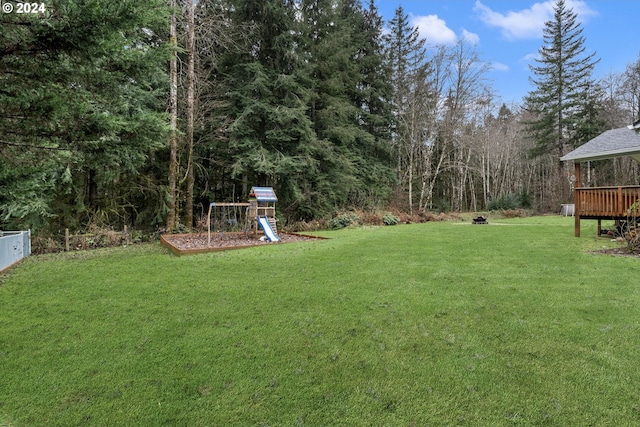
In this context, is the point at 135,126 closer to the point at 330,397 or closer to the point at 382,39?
the point at 330,397

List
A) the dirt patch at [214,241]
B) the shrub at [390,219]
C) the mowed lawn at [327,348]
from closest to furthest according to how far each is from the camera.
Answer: the mowed lawn at [327,348]
the dirt patch at [214,241]
the shrub at [390,219]

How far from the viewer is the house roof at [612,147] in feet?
29.8

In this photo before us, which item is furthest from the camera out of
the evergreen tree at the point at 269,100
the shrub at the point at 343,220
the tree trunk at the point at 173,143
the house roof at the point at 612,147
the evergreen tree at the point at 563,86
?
the evergreen tree at the point at 563,86

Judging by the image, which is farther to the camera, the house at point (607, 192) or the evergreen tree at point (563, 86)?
the evergreen tree at point (563, 86)

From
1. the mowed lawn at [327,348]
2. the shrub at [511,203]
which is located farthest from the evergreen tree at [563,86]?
the mowed lawn at [327,348]

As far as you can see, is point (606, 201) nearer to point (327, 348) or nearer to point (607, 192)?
point (607, 192)

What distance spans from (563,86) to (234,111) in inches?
924

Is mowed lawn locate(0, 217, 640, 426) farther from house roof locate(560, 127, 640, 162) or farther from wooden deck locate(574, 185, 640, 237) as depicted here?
house roof locate(560, 127, 640, 162)

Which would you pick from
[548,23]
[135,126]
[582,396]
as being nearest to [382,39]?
[548,23]

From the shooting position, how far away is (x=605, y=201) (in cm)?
846

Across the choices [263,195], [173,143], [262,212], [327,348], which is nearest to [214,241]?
[262,212]

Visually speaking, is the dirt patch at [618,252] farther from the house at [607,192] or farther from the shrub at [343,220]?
the shrub at [343,220]

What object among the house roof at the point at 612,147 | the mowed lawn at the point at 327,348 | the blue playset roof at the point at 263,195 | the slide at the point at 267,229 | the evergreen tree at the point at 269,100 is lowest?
the mowed lawn at the point at 327,348

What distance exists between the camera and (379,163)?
1800cm
